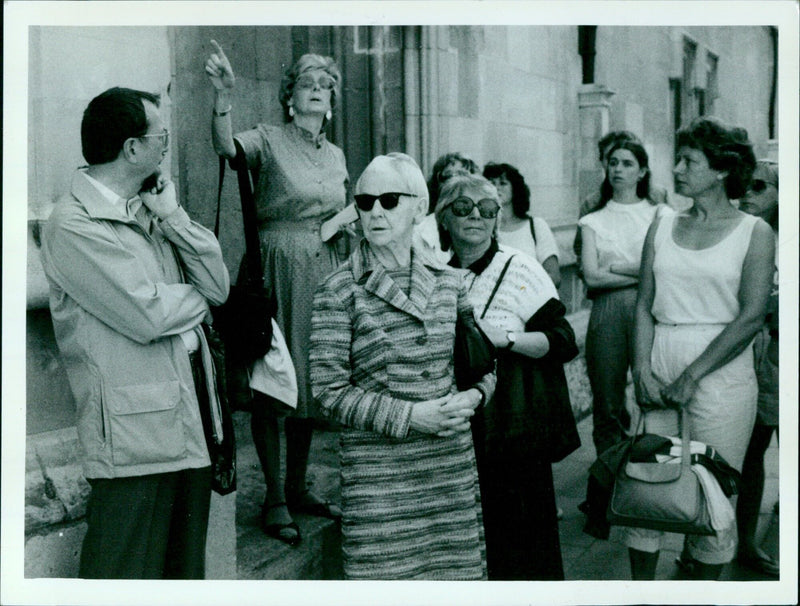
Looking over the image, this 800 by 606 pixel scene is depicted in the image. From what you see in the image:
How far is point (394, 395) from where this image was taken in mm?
3428

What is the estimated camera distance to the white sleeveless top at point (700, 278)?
3.98m

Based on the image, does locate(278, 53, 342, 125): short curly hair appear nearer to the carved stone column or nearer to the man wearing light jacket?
the man wearing light jacket

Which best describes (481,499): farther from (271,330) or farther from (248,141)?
(248,141)

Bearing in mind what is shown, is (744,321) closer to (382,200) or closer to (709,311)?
(709,311)

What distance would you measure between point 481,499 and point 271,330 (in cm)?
100

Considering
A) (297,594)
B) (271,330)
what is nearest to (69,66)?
(271,330)

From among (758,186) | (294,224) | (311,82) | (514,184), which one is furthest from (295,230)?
(758,186)

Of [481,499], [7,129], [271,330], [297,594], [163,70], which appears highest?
[163,70]

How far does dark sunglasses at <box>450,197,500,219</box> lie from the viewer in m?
3.88

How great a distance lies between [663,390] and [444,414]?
43.0 inches

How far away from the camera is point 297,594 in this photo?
3986 mm

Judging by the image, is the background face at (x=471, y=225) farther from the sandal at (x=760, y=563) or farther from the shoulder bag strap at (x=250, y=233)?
the sandal at (x=760, y=563)

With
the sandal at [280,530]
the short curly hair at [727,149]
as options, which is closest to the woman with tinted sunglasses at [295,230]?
the sandal at [280,530]

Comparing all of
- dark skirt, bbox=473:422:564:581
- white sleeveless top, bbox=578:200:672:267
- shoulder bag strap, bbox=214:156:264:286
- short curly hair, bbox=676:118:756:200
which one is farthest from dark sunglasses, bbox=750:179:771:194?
shoulder bag strap, bbox=214:156:264:286
